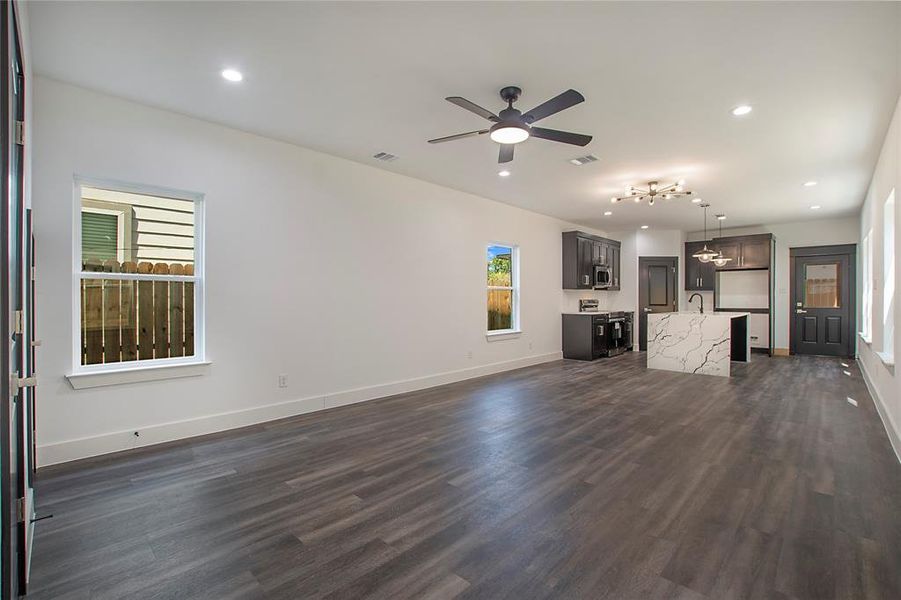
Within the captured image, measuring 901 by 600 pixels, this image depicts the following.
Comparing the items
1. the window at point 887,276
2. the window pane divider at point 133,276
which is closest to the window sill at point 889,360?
the window at point 887,276

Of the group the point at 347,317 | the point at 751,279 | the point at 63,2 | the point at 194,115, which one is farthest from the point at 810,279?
the point at 63,2

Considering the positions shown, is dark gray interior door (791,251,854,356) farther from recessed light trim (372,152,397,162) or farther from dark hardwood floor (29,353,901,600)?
recessed light trim (372,152,397,162)

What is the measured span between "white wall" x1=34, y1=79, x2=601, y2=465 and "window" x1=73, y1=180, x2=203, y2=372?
0.46 feet

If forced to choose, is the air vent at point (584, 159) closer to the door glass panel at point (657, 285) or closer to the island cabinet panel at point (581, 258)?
the island cabinet panel at point (581, 258)

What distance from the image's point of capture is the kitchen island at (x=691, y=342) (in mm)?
6805

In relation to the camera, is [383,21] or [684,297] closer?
[383,21]

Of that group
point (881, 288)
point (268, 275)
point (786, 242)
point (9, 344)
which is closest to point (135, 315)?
point (268, 275)

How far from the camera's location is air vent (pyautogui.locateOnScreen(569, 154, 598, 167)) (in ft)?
15.9

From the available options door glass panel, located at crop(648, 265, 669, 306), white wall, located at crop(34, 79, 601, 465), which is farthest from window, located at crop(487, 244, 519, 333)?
Answer: door glass panel, located at crop(648, 265, 669, 306)

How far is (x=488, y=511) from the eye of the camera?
8.27 ft

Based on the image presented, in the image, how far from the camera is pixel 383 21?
254cm

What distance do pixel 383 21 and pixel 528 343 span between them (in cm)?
607

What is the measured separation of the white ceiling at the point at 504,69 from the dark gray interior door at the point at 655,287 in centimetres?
532

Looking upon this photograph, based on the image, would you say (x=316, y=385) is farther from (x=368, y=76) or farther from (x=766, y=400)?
(x=766, y=400)
